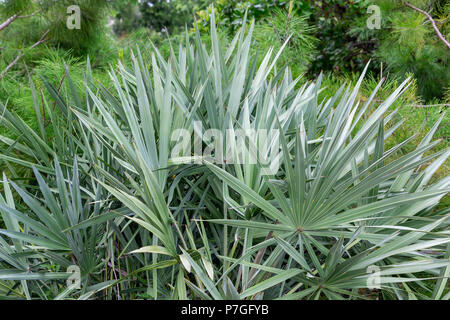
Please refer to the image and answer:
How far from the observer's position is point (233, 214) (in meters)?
1.10

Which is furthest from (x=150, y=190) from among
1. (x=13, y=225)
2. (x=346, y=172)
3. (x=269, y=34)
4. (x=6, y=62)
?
(x=6, y=62)

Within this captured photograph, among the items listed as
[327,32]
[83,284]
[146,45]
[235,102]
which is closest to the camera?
[83,284]

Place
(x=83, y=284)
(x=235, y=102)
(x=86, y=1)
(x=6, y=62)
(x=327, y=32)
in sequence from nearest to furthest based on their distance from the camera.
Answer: (x=83, y=284)
(x=235, y=102)
(x=86, y=1)
(x=6, y=62)
(x=327, y=32)

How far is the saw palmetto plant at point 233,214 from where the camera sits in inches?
33.4

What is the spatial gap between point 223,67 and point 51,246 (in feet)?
2.42

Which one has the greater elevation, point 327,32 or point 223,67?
point 327,32

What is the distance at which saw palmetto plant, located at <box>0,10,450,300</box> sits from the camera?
85 centimetres

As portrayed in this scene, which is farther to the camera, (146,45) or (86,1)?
(146,45)

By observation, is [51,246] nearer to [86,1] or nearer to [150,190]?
[150,190]

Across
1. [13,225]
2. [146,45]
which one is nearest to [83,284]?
[13,225]

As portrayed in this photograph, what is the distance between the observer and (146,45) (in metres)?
2.37

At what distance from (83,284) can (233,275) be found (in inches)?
15.5
